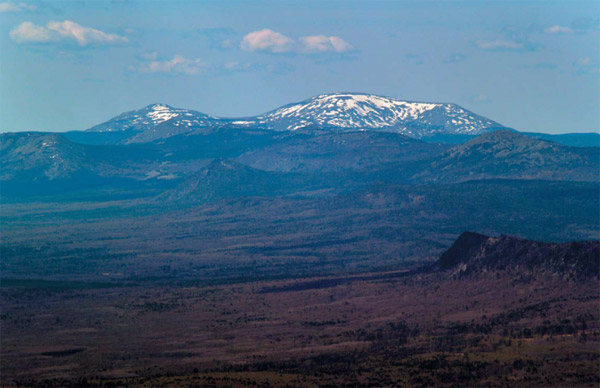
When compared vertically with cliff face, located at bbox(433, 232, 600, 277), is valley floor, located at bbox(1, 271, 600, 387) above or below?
below

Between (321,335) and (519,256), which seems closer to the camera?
(321,335)

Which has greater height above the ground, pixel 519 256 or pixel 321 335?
pixel 519 256

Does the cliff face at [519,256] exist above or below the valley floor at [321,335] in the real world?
above

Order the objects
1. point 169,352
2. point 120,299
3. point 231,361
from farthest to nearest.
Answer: point 120,299 < point 169,352 < point 231,361

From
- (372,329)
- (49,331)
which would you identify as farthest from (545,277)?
(49,331)

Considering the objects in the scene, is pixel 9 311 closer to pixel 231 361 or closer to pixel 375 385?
pixel 231 361

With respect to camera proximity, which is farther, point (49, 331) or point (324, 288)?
point (324, 288)

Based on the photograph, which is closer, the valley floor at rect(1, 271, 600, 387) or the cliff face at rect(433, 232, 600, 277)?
the valley floor at rect(1, 271, 600, 387)

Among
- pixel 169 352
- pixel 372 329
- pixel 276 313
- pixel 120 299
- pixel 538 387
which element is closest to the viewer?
pixel 538 387
